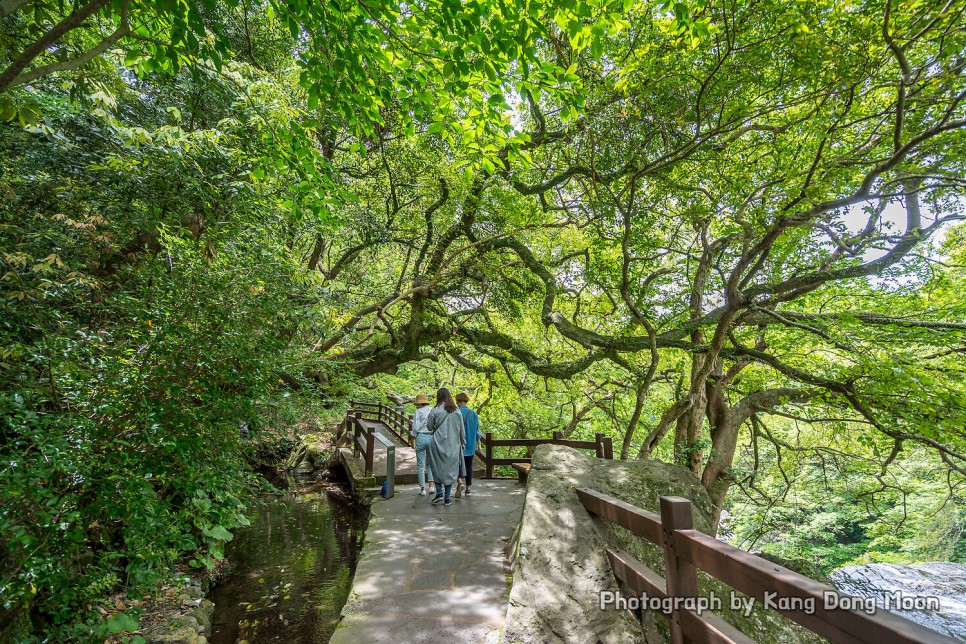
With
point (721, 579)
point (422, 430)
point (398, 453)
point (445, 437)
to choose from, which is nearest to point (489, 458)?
point (422, 430)

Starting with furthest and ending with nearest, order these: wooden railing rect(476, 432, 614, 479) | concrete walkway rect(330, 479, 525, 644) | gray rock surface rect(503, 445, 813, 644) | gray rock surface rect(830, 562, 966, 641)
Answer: wooden railing rect(476, 432, 614, 479), gray rock surface rect(830, 562, 966, 641), concrete walkway rect(330, 479, 525, 644), gray rock surface rect(503, 445, 813, 644)

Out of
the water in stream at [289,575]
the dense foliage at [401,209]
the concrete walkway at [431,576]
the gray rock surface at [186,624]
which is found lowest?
the water in stream at [289,575]

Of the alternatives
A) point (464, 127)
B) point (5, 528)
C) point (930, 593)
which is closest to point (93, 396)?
point (5, 528)

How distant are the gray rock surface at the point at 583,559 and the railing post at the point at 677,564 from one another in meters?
0.50

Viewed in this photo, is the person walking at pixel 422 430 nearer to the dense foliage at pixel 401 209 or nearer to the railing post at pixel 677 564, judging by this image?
the dense foliage at pixel 401 209

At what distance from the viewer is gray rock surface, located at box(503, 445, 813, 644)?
2.66 meters

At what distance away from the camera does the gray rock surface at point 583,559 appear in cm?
266

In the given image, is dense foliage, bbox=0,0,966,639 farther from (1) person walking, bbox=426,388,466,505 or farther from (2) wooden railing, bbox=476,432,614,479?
(1) person walking, bbox=426,388,466,505

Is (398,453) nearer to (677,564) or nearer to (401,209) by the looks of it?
(401,209)

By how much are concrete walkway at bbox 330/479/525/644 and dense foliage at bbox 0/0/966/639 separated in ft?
4.78

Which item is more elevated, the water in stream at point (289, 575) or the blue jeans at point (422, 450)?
the blue jeans at point (422, 450)

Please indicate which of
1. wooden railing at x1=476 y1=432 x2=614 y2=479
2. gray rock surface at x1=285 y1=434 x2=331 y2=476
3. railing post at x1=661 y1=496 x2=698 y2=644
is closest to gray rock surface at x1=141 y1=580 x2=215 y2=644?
railing post at x1=661 y1=496 x2=698 y2=644

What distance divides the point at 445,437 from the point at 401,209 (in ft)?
18.0

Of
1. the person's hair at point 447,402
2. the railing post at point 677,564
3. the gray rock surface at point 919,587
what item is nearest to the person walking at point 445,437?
the person's hair at point 447,402
